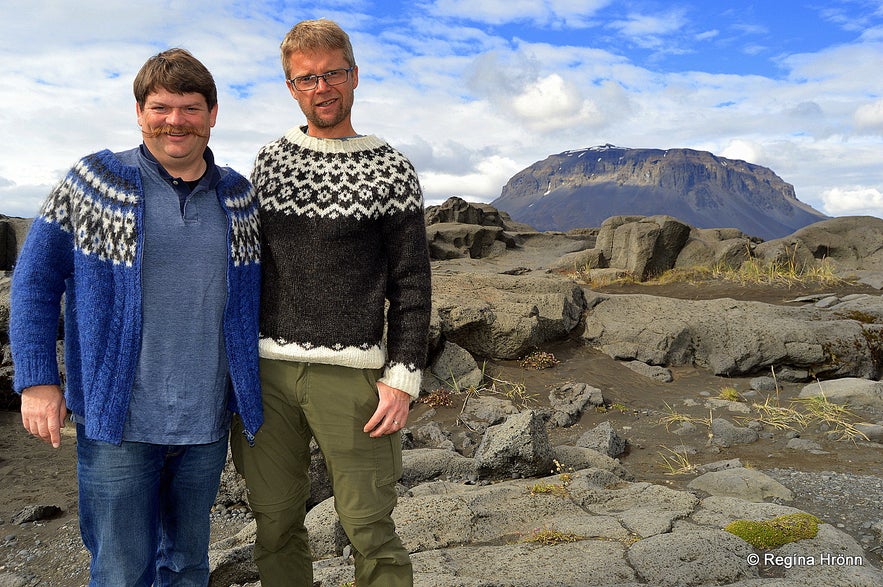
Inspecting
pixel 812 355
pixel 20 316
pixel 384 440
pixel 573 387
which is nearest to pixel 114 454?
pixel 20 316

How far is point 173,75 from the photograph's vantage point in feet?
6.57

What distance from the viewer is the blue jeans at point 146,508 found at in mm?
2000

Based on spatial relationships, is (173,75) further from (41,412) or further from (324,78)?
(41,412)

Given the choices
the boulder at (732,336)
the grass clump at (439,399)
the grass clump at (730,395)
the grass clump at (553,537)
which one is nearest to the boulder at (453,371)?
the grass clump at (439,399)

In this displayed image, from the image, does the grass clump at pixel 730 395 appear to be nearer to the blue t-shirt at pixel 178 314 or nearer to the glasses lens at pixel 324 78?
the glasses lens at pixel 324 78

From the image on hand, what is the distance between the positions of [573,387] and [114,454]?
237 inches

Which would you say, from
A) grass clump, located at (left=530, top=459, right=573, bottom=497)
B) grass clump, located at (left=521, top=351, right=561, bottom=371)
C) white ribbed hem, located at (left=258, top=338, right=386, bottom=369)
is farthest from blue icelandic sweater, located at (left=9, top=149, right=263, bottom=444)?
grass clump, located at (left=521, top=351, right=561, bottom=371)

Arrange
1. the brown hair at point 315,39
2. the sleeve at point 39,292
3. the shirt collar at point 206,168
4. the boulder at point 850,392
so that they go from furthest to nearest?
the boulder at point 850,392, the brown hair at point 315,39, the shirt collar at point 206,168, the sleeve at point 39,292

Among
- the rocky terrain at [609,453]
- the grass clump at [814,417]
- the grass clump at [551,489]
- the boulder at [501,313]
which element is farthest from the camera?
the boulder at [501,313]

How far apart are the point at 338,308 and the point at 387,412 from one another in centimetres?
39

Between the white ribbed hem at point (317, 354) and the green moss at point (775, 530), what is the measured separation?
7.25ft

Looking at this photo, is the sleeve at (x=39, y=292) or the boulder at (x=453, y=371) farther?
the boulder at (x=453, y=371)

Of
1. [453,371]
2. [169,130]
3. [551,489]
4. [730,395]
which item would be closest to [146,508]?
[169,130]

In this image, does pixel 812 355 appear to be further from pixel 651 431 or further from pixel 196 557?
pixel 196 557
